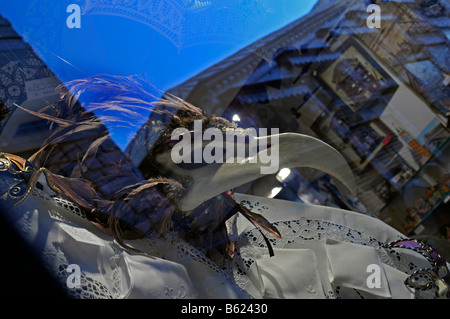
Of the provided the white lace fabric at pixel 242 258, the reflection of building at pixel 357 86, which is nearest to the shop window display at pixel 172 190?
the white lace fabric at pixel 242 258

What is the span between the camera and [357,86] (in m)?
1.60

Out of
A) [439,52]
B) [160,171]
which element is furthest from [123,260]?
[439,52]

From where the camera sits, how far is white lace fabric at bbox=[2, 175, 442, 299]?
1.55 ft

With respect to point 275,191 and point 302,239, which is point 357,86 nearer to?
point 275,191

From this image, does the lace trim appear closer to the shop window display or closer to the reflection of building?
the shop window display

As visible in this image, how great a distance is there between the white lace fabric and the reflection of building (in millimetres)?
449

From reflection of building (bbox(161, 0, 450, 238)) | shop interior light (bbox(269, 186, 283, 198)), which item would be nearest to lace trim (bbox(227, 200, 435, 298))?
shop interior light (bbox(269, 186, 283, 198))

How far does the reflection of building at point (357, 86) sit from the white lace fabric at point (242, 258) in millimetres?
449

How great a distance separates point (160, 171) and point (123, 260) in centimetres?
19

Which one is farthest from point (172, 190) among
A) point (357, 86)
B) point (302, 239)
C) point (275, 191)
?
point (357, 86)

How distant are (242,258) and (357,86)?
1303 mm

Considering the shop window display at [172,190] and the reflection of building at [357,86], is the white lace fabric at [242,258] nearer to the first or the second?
the shop window display at [172,190]

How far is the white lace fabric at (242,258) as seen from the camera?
472 millimetres

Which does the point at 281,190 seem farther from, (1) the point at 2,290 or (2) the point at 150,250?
(1) the point at 2,290
